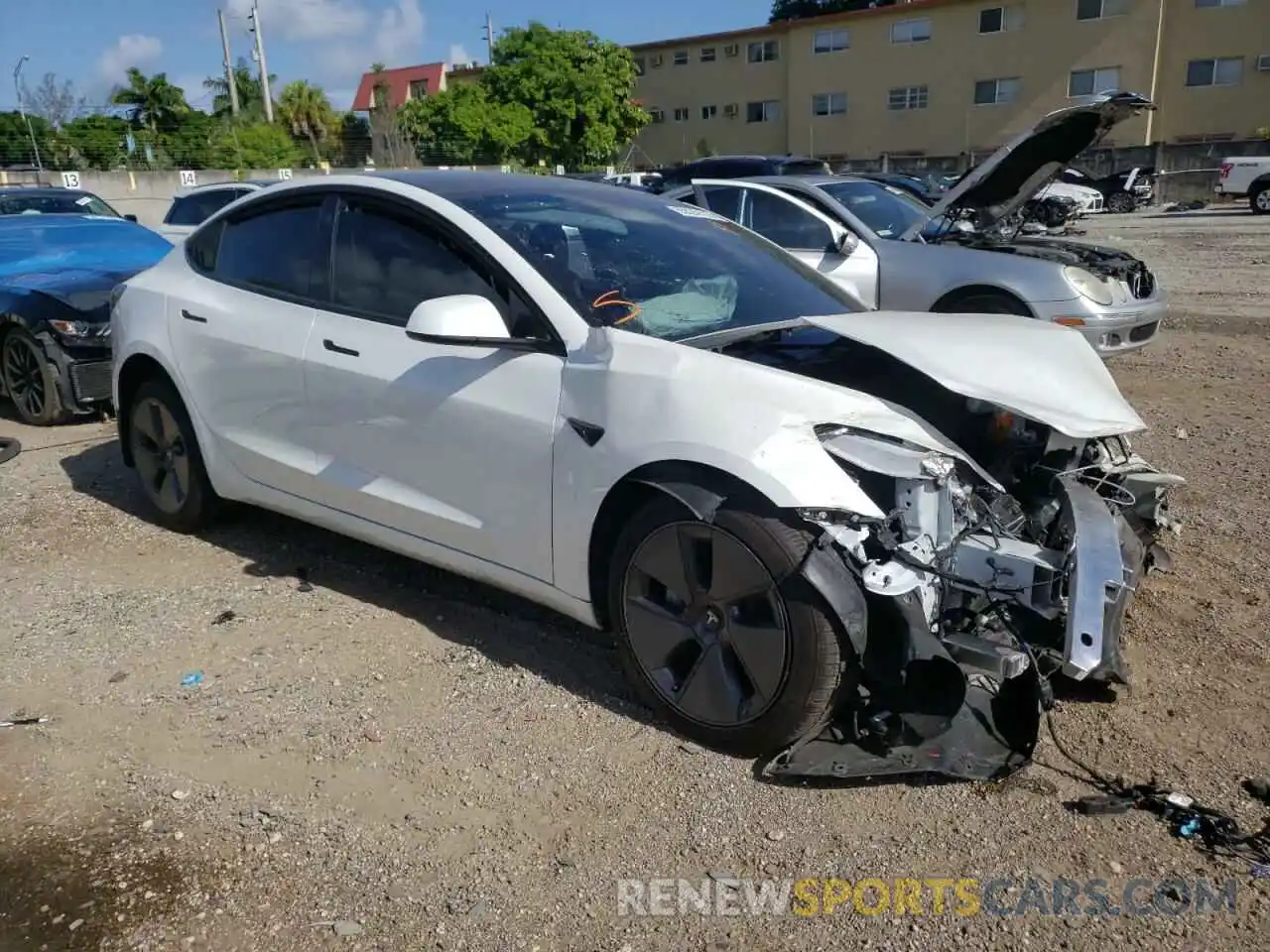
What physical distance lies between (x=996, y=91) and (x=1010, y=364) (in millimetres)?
42476

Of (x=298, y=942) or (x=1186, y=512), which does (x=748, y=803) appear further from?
(x=1186, y=512)

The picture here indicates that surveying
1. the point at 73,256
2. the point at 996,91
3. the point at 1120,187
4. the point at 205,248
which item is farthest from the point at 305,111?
the point at 205,248

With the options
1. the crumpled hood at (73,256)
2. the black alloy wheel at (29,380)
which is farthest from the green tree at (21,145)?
the black alloy wheel at (29,380)

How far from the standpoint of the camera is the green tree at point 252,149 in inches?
1426

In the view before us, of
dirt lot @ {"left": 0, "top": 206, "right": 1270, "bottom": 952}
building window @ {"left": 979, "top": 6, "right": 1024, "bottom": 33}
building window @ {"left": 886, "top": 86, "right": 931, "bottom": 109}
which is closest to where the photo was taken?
dirt lot @ {"left": 0, "top": 206, "right": 1270, "bottom": 952}

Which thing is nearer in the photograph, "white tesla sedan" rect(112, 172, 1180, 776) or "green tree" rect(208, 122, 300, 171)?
"white tesla sedan" rect(112, 172, 1180, 776)

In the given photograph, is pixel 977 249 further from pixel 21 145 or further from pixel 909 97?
pixel 909 97

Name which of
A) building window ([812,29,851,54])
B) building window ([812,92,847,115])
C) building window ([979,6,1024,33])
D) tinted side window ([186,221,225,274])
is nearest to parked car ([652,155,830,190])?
tinted side window ([186,221,225,274])

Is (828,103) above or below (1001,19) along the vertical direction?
below

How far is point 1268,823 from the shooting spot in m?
2.80

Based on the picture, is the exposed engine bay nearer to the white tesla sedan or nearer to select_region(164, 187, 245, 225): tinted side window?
the white tesla sedan

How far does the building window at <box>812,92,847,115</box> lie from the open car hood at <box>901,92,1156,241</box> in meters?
A: 39.3

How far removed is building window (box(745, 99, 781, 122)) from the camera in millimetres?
48000

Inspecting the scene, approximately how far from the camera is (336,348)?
157 inches
